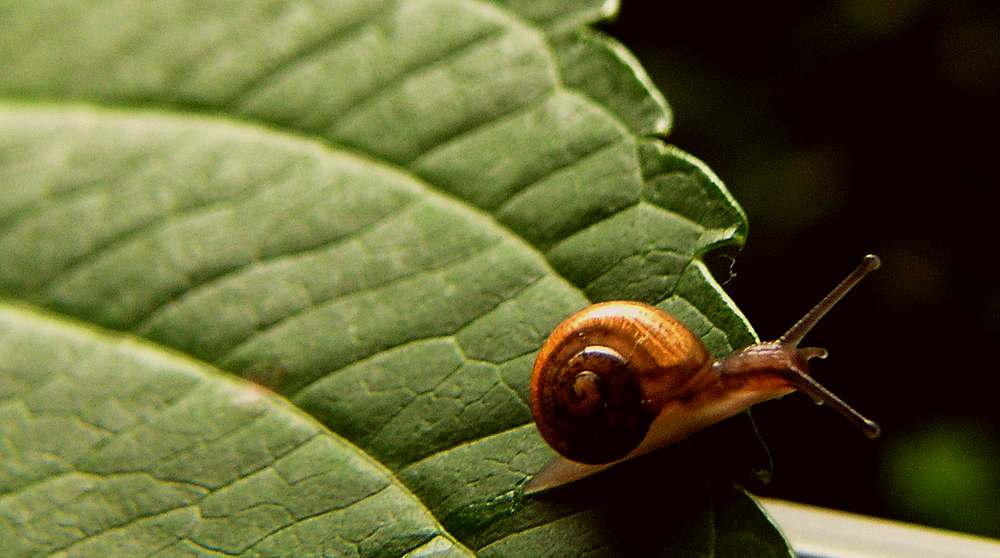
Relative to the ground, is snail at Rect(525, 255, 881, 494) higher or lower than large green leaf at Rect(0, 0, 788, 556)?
lower

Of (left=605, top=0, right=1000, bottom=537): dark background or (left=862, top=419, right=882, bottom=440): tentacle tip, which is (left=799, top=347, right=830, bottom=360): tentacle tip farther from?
(left=605, top=0, right=1000, bottom=537): dark background

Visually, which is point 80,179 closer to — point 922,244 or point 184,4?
point 184,4

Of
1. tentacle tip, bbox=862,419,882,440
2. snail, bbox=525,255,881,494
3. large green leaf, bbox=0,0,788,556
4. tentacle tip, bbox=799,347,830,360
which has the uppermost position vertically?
large green leaf, bbox=0,0,788,556

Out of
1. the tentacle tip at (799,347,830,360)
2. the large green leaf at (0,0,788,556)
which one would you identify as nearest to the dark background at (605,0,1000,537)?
the tentacle tip at (799,347,830,360)

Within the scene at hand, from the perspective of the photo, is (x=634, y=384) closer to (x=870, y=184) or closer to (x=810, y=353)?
(x=810, y=353)

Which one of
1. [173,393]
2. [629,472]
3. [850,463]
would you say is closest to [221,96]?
[173,393]

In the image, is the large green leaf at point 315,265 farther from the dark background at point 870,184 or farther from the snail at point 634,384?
the dark background at point 870,184

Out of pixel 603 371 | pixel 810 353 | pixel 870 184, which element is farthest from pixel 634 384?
pixel 870 184
